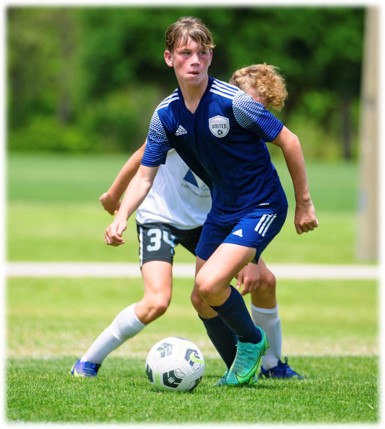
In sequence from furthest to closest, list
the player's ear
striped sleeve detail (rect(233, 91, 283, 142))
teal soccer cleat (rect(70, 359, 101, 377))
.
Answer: teal soccer cleat (rect(70, 359, 101, 377))
the player's ear
striped sleeve detail (rect(233, 91, 283, 142))

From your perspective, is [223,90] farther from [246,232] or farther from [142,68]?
[142,68]

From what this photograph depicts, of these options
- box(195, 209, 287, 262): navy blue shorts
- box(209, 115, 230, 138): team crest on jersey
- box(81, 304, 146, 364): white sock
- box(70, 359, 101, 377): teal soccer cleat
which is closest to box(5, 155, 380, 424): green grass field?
box(70, 359, 101, 377): teal soccer cleat

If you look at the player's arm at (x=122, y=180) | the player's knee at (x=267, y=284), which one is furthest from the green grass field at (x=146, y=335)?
the player's arm at (x=122, y=180)

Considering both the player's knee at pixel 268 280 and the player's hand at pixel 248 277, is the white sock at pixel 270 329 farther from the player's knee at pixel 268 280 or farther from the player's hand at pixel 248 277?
the player's hand at pixel 248 277

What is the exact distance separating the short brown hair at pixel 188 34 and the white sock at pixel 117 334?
6.20ft

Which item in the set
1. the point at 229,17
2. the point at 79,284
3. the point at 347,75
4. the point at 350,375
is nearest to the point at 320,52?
the point at 347,75

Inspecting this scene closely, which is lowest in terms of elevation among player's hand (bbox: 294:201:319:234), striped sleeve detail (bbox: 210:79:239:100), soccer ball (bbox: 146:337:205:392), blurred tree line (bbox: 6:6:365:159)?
soccer ball (bbox: 146:337:205:392)

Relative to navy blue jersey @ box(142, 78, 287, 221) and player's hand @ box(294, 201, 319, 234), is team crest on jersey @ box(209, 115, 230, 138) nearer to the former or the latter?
navy blue jersey @ box(142, 78, 287, 221)

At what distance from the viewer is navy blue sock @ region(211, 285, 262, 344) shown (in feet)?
21.3

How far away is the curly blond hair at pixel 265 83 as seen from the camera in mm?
6938

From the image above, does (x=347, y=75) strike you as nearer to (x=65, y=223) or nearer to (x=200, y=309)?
(x=65, y=223)

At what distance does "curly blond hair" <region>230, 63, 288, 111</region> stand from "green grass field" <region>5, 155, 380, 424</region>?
1923 millimetres

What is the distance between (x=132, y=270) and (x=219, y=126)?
11.6 meters

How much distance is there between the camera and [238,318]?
6.52 m
